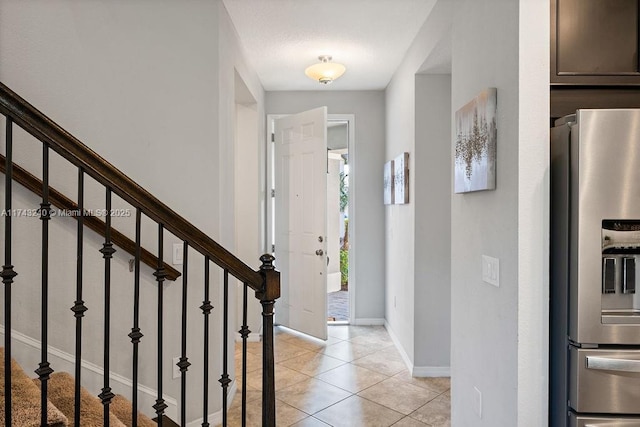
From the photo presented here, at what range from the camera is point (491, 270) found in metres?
1.85

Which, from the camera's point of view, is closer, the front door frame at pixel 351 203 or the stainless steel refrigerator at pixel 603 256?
the stainless steel refrigerator at pixel 603 256

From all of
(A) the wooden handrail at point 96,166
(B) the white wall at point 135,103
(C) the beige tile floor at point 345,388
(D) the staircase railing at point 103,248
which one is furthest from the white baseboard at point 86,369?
(A) the wooden handrail at point 96,166

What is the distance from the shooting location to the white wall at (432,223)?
10.8 feet

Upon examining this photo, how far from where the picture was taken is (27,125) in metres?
1.22

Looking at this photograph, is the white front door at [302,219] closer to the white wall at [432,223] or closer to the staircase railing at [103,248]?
the white wall at [432,223]

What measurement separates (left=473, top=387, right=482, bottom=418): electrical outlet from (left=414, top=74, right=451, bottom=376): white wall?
1.27m

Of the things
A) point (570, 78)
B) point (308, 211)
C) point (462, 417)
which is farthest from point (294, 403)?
point (570, 78)

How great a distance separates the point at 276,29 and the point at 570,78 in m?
2.10

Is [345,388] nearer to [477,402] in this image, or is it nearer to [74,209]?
[477,402]

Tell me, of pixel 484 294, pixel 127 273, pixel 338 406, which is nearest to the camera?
pixel 484 294

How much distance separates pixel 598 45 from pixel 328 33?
1942 mm

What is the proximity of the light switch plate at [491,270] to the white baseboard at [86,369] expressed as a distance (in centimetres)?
187

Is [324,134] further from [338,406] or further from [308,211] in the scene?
[338,406]

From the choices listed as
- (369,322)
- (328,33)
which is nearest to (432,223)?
(328,33)
